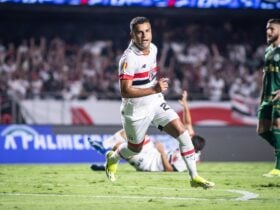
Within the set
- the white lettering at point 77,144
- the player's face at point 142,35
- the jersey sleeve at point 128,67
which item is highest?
the player's face at point 142,35

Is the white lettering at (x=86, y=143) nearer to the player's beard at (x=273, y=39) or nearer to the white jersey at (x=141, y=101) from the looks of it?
the player's beard at (x=273, y=39)

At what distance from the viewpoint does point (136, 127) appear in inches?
404

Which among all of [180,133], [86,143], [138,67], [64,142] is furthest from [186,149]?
[64,142]

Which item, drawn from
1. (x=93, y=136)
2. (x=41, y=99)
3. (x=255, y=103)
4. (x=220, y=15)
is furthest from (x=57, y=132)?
(x=220, y=15)

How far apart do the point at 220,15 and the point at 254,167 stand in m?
8.61

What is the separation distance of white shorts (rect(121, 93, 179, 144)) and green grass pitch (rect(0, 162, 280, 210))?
949 millimetres

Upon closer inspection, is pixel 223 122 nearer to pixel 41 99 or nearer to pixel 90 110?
pixel 90 110

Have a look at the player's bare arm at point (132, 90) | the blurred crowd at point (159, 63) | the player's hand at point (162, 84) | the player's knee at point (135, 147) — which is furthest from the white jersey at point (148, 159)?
the blurred crowd at point (159, 63)

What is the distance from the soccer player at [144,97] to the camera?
9.85 meters

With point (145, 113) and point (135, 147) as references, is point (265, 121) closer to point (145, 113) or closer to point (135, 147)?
point (135, 147)

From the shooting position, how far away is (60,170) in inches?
581

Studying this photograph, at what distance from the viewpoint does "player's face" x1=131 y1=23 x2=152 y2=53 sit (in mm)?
9820

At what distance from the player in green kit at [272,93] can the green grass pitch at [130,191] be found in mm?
825

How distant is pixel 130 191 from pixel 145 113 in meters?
1.13
